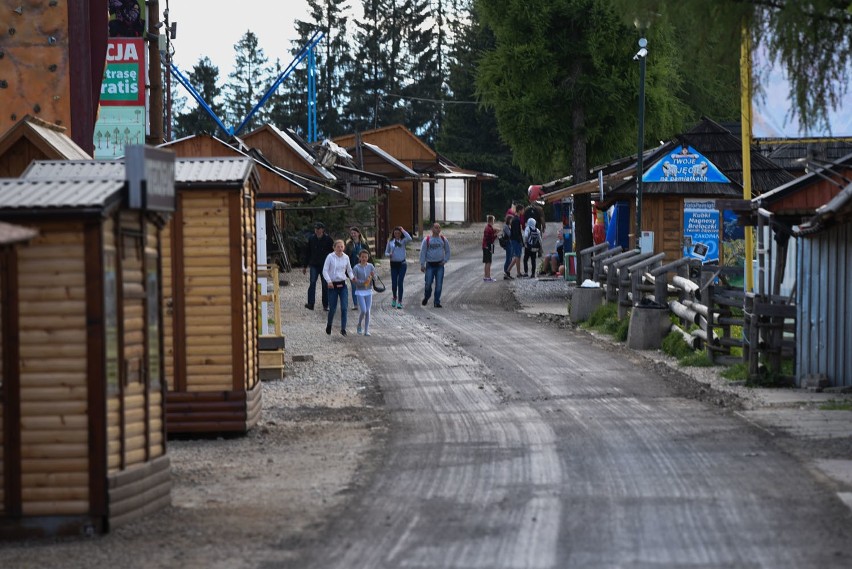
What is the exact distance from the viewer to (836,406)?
521 inches

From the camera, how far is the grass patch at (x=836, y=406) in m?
13.1

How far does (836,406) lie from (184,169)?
23.6 feet

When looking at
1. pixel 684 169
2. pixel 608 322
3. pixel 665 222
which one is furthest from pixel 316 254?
pixel 684 169

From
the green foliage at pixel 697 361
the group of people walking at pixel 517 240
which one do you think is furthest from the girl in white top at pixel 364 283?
the group of people walking at pixel 517 240

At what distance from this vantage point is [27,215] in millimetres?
7906

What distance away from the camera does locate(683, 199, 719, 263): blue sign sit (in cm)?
2617

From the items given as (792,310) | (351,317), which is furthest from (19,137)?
(351,317)

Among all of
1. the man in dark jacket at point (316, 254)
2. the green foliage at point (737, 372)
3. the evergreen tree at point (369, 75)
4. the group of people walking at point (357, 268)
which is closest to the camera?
the green foliage at point (737, 372)

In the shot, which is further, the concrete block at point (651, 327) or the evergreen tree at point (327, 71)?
the evergreen tree at point (327, 71)

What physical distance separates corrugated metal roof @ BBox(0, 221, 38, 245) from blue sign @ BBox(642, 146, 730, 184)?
20257 mm

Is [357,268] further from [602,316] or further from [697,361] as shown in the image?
[697,361]

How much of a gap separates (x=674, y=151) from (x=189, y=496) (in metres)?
19.0

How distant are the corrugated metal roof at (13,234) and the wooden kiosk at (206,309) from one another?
4.47m

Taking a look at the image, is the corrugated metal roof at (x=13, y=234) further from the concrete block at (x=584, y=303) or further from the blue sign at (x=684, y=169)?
the blue sign at (x=684, y=169)
